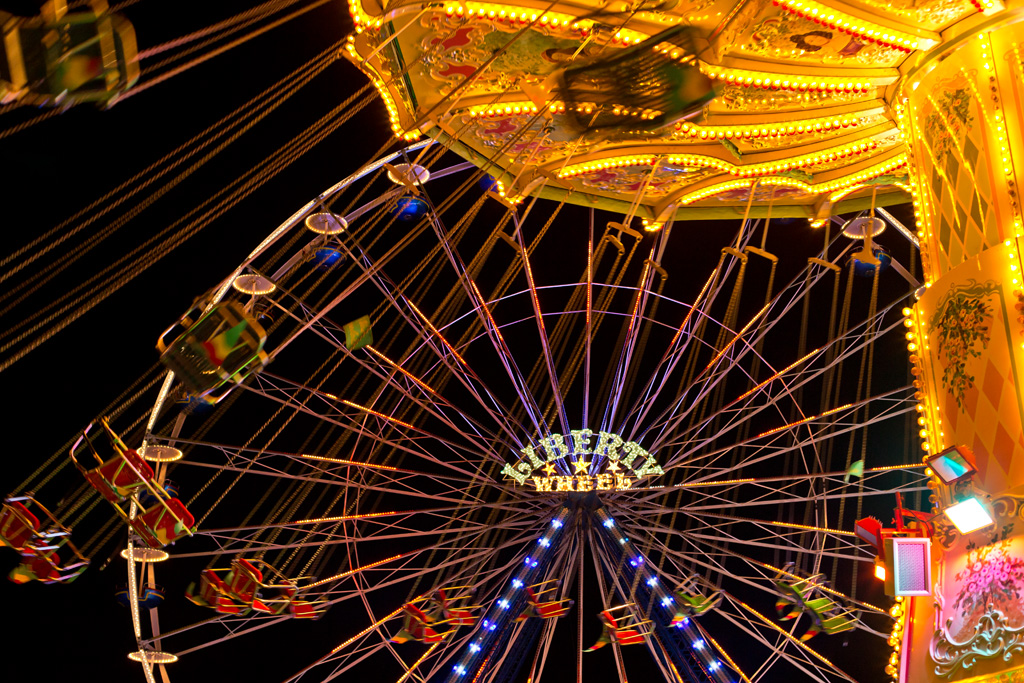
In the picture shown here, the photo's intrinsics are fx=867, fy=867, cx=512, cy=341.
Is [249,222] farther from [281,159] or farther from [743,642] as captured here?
[743,642]

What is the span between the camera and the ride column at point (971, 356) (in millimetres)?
5746

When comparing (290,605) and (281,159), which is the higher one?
(281,159)

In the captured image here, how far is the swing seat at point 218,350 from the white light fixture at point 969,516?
5014 mm

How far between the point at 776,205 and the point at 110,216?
10557mm

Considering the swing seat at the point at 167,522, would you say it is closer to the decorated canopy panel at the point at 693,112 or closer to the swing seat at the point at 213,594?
the swing seat at the point at 213,594

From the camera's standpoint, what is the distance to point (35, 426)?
13.6 meters

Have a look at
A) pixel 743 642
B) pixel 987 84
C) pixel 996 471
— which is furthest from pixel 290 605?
pixel 743 642

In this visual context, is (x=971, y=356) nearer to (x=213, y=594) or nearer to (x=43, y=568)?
(x=213, y=594)

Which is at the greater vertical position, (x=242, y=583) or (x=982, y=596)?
(x=982, y=596)

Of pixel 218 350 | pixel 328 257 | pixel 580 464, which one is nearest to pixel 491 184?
pixel 328 257

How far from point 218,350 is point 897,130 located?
6.86 m

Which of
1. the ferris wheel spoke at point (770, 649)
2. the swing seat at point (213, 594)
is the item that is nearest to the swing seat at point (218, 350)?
the swing seat at point (213, 594)

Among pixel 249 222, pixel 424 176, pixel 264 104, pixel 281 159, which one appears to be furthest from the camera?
pixel 249 222

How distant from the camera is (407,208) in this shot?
10914 mm
